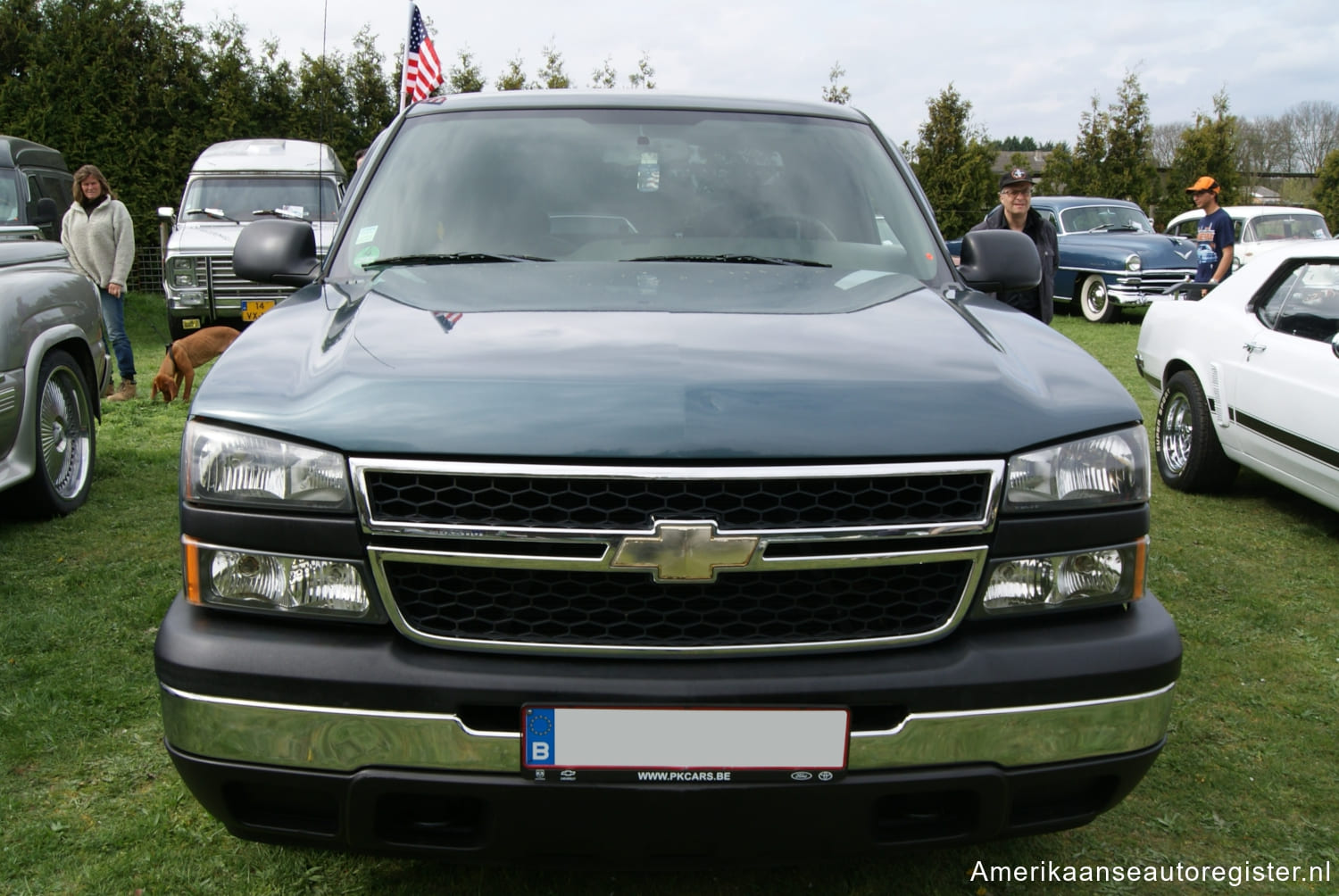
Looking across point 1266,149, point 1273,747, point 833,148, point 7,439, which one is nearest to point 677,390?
point 833,148

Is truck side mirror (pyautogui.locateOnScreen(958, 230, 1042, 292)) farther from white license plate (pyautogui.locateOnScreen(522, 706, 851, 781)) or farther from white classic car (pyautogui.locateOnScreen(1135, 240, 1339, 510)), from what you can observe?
white classic car (pyautogui.locateOnScreen(1135, 240, 1339, 510))

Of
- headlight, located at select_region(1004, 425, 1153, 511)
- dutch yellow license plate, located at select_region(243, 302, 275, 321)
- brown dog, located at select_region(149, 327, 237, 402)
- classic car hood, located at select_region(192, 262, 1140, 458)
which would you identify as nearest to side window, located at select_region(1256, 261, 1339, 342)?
classic car hood, located at select_region(192, 262, 1140, 458)

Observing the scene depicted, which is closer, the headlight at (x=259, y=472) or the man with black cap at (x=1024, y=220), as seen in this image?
the headlight at (x=259, y=472)

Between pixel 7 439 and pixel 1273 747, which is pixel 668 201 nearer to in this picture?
pixel 1273 747

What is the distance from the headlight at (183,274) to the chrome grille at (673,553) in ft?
38.6

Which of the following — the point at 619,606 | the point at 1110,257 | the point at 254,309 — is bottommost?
the point at 254,309

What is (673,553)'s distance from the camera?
5.98 ft

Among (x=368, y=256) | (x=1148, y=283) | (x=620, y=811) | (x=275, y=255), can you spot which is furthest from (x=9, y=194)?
(x=1148, y=283)

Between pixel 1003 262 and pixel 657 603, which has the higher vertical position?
pixel 1003 262

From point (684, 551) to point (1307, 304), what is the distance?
503 centimetres

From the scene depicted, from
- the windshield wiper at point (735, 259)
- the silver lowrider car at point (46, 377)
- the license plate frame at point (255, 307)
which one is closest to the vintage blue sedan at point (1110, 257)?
the license plate frame at point (255, 307)

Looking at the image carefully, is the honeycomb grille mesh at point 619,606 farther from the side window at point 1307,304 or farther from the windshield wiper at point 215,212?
the windshield wiper at point 215,212

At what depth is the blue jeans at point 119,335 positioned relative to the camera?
999cm

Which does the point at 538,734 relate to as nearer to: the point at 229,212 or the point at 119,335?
the point at 119,335
